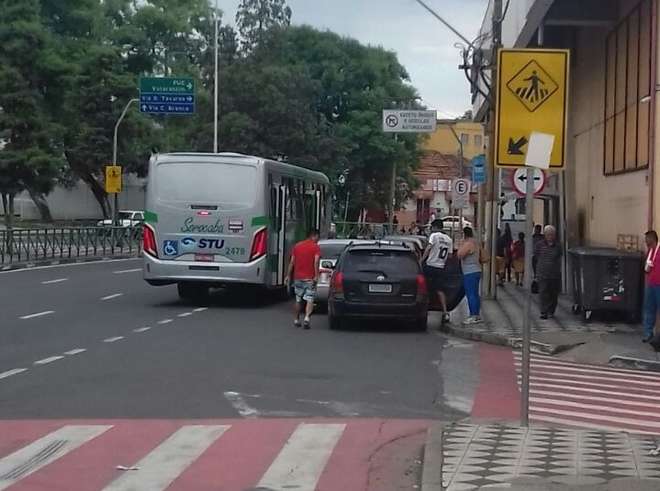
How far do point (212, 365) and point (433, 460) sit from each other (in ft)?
22.0

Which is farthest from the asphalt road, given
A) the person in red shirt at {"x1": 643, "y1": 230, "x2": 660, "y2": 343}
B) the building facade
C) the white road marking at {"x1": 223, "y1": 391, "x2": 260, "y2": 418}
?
the building facade

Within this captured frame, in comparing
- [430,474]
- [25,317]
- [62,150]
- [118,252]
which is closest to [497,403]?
[430,474]

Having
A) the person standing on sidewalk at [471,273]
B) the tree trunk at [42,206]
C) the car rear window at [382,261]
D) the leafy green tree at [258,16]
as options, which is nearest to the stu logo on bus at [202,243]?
the car rear window at [382,261]

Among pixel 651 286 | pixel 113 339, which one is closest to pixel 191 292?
pixel 113 339

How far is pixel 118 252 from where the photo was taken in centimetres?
4941

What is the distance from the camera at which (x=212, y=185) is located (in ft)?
79.9

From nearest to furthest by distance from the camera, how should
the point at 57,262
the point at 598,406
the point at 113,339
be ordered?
the point at 598,406, the point at 113,339, the point at 57,262

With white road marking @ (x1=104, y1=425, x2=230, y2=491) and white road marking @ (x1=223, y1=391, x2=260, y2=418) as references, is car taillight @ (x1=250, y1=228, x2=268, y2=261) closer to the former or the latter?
white road marking @ (x1=223, y1=391, x2=260, y2=418)

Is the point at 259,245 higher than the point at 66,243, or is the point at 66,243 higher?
the point at 259,245

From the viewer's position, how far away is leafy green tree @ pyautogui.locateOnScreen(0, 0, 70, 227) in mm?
52500

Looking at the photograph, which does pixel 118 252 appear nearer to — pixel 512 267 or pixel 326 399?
pixel 512 267

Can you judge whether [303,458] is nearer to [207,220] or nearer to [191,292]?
[207,220]

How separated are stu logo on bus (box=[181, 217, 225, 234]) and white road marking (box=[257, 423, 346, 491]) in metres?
13.6

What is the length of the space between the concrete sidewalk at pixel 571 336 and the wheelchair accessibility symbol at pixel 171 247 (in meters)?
5.99
